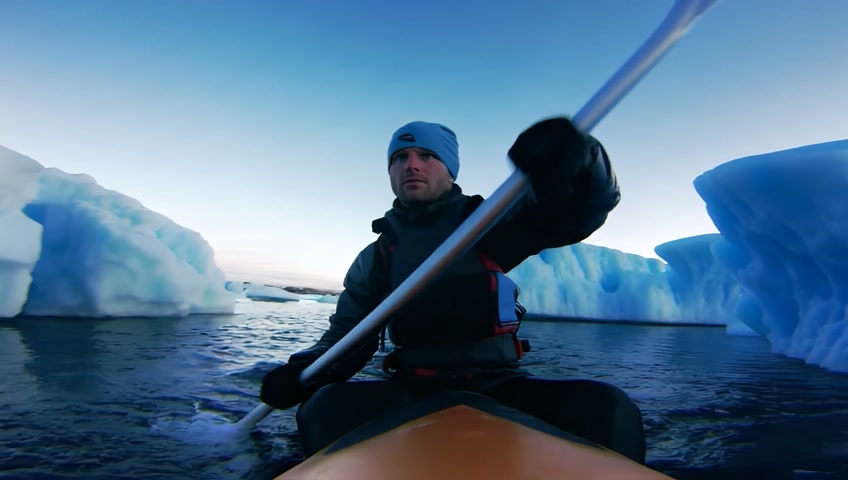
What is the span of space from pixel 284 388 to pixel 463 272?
747 mm

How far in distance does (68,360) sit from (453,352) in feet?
15.4

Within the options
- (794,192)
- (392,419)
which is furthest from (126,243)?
(794,192)

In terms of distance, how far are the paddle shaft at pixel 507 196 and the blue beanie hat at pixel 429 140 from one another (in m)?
0.53

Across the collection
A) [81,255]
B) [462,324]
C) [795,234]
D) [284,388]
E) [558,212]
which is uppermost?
[795,234]

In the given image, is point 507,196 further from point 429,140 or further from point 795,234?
point 795,234

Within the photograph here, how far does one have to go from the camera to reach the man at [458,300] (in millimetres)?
1190

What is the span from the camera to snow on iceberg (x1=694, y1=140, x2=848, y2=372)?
7.11m

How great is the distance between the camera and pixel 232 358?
495cm

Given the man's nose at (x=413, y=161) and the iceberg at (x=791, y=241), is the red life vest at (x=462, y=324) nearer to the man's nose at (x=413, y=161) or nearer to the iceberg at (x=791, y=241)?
the man's nose at (x=413, y=161)

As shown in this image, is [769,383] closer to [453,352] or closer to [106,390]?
[453,352]

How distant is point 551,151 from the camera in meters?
1.18

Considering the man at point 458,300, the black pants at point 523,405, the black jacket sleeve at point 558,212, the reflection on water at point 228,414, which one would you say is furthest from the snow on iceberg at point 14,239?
the black jacket sleeve at point 558,212

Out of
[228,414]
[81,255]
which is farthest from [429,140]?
[81,255]

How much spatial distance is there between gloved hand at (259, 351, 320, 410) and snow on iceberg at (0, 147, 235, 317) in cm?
1091
